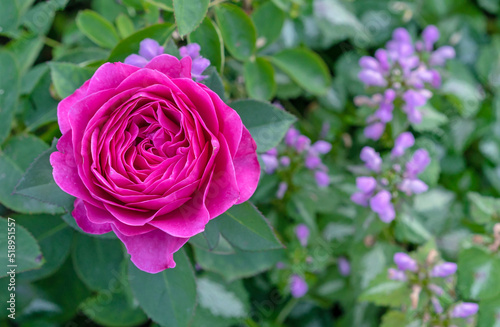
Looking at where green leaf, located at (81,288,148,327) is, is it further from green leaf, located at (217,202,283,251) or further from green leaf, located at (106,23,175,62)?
green leaf, located at (106,23,175,62)

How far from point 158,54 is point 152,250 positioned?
46cm

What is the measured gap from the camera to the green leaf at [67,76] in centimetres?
105

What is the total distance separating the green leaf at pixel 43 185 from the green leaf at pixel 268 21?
0.84 m

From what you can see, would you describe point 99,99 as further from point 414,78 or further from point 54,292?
point 54,292

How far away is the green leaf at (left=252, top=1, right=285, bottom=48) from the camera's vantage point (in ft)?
4.82

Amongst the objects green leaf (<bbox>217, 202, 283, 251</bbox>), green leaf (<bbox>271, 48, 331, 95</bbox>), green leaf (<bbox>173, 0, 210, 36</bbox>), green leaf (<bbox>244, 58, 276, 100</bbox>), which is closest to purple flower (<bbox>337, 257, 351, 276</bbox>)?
green leaf (<bbox>271, 48, 331, 95</bbox>)

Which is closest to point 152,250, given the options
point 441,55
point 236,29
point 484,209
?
point 236,29

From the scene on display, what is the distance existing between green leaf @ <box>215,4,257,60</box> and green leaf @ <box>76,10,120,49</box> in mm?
386

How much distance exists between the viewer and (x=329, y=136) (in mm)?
1919

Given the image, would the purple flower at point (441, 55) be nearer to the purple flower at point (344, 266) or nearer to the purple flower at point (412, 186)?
the purple flower at point (412, 186)

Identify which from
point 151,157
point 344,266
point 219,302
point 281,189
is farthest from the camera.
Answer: point 344,266

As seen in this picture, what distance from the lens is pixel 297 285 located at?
5.61 ft

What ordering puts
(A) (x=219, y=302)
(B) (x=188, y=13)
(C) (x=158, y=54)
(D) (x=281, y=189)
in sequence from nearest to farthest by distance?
(B) (x=188, y=13) → (C) (x=158, y=54) → (D) (x=281, y=189) → (A) (x=219, y=302)

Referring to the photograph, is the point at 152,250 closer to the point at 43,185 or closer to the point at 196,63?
the point at 43,185
